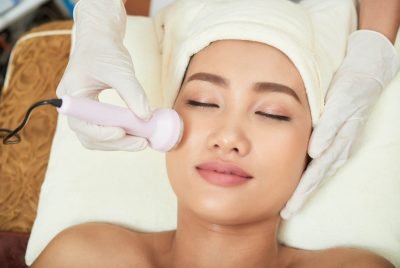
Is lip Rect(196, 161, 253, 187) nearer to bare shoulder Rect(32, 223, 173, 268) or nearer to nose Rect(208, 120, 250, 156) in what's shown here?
nose Rect(208, 120, 250, 156)

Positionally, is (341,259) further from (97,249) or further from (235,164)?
(97,249)

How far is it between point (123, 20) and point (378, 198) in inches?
33.9

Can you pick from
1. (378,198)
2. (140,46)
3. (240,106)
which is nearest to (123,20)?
(140,46)

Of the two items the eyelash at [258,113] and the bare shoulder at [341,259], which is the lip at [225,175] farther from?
the bare shoulder at [341,259]

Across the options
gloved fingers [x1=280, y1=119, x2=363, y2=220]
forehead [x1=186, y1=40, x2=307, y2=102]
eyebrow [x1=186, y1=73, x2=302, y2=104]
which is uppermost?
forehead [x1=186, y1=40, x2=307, y2=102]

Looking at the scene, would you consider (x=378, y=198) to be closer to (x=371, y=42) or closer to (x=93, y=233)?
(x=371, y=42)

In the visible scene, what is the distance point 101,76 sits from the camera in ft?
3.75

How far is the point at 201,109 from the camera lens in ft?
3.97

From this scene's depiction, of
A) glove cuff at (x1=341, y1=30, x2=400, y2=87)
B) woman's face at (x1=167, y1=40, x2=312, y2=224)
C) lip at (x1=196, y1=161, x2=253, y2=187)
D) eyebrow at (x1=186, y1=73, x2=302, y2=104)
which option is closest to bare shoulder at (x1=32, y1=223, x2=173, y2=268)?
woman's face at (x1=167, y1=40, x2=312, y2=224)

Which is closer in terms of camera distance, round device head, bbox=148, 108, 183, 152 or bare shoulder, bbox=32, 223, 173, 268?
round device head, bbox=148, 108, 183, 152

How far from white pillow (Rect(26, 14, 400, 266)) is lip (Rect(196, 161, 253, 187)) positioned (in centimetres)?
37

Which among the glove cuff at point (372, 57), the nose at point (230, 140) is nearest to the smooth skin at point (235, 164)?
the nose at point (230, 140)

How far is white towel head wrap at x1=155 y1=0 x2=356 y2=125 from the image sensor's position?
4.10 ft

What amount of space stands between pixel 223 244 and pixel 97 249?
0.33m
